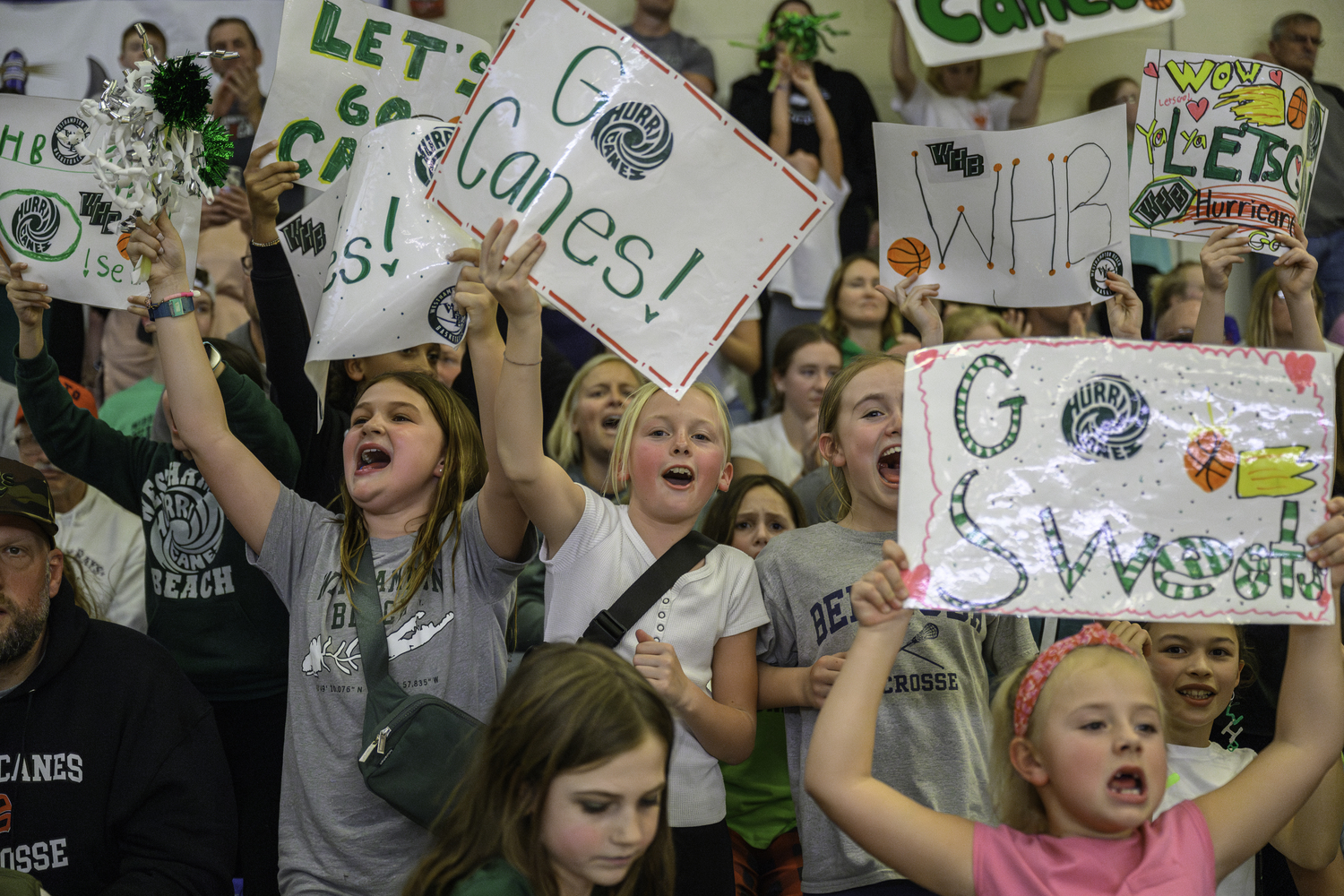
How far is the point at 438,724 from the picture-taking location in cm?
262

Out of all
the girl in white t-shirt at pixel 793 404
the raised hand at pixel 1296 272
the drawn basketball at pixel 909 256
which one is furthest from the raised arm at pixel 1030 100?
the raised hand at pixel 1296 272

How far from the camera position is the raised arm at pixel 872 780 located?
84.4 inches

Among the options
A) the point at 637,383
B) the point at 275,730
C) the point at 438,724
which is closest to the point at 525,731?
the point at 438,724

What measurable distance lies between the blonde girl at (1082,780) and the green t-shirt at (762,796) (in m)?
1.14

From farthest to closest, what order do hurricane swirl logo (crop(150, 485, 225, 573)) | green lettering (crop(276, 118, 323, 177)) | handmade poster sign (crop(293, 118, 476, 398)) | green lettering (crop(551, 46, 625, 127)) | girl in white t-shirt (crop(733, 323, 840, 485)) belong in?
girl in white t-shirt (crop(733, 323, 840, 485))
green lettering (crop(276, 118, 323, 177))
hurricane swirl logo (crop(150, 485, 225, 573))
handmade poster sign (crop(293, 118, 476, 398))
green lettering (crop(551, 46, 625, 127))

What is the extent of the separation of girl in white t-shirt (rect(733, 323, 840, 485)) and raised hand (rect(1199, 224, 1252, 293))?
184cm

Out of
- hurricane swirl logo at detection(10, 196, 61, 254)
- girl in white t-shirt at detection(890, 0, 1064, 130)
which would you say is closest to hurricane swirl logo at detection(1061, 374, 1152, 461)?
hurricane swirl logo at detection(10, 196, 61, 254)

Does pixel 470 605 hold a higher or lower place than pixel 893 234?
lower

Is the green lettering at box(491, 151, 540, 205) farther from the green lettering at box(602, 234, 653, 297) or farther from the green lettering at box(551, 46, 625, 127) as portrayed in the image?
the green lettering at box(602, 234, 653, 297)

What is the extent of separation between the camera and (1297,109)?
140 inches

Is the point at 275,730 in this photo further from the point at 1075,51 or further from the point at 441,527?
the point at 1075,51

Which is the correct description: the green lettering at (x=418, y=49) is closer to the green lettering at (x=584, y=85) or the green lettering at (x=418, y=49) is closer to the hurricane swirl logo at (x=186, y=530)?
the green lettering at (x=584, y=85)

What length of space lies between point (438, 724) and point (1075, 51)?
6.75 m

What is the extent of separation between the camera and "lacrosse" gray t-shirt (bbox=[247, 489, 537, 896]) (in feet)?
8.89
